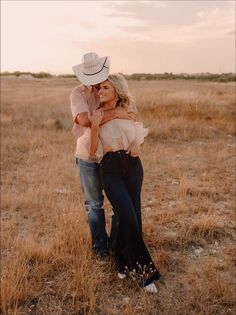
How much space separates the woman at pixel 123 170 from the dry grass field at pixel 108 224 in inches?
9.8

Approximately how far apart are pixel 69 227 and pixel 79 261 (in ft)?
3.17

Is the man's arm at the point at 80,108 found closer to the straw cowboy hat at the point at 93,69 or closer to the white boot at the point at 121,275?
the straw cowboy hat at the point at 93,69

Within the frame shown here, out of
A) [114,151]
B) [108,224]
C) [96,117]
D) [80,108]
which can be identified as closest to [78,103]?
[80,108]

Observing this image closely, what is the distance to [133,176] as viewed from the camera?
4.09 metres

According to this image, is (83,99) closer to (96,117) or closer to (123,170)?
(96,117)

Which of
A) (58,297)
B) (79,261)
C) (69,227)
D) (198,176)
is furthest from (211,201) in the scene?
(58,297)

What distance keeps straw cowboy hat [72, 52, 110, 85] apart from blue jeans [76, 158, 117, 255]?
2.48 feet

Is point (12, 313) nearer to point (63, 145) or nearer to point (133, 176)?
point (133, 176)

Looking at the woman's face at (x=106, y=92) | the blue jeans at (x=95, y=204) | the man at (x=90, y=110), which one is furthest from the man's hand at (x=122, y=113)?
the blue jeans at (x=95, y=204)

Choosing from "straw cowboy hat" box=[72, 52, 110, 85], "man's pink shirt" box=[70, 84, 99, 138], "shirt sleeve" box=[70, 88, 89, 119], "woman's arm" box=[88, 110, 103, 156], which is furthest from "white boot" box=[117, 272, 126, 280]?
"straw cowboy hat" box=[72, 52, 110, 85]

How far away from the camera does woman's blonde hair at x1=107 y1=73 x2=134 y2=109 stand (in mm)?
3881

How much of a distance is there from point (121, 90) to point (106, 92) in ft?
0.41

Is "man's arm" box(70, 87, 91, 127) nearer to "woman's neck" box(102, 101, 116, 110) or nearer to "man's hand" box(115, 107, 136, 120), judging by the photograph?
"woman's neck" box(102, 101, 116, 110)

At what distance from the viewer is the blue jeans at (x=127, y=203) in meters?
4.03
